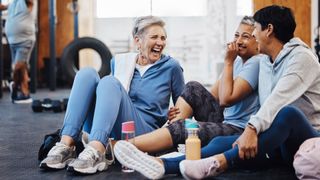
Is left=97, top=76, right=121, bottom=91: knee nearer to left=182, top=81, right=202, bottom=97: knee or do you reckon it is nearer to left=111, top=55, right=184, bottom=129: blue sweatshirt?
left=111, top=55, right=184, bottom=129: blue sweatshirt

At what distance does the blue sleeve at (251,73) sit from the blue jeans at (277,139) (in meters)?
0.25

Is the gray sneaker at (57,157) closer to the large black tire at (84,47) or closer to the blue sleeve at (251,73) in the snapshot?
the blue sleeve at (251,73)

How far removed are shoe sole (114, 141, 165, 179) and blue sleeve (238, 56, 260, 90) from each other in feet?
1.73

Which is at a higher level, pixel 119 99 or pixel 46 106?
Answer: pixel 119 99

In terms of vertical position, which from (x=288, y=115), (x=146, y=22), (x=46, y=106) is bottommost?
(x=46, y=106)

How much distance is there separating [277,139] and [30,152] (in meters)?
1.31

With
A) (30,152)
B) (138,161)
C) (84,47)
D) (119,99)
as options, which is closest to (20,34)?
(84,47)

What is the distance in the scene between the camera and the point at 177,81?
243 cm

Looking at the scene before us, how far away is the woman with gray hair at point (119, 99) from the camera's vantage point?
2.09 metres

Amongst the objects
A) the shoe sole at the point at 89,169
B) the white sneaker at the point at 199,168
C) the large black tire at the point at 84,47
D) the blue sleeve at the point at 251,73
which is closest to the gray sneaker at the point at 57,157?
the shoe sole at the point at 89,169

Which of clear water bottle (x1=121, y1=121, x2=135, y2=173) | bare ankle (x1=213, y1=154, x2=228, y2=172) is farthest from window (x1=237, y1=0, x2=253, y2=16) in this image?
bare ankle (x1=213, y1=154, x2=228, y2=172)

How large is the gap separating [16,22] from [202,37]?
287cm

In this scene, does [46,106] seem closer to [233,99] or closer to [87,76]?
[87,76]

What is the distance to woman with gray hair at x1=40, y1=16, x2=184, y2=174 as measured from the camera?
2.09 meters
